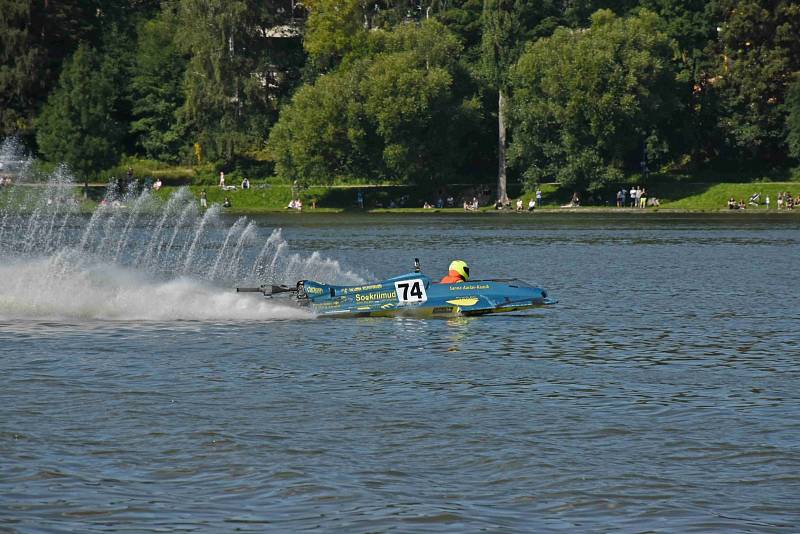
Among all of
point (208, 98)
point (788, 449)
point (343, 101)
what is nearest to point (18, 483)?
point (788, 449)

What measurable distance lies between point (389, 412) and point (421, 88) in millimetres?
79757

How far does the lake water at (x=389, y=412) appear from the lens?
50.4 feet

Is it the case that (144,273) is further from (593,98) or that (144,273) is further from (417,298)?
(593,98)

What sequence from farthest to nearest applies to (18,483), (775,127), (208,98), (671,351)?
(208,98) < (775,127) < (671,351) < (18,483)

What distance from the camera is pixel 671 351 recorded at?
2784cm

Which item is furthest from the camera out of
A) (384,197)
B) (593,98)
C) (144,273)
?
(384,197)

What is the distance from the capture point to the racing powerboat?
32188 mm

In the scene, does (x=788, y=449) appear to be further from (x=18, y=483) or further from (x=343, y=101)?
(x=343, y=101)

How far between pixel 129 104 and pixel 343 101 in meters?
25.5

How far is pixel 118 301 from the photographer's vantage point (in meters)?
34.2

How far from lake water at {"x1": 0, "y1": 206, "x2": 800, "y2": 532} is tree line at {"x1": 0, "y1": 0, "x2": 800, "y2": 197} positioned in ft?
184

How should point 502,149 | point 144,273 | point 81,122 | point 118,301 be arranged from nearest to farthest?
point 118,301 → point 144,273 → point 502,149 → point 81,122

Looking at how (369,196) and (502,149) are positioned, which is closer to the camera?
(502,149)

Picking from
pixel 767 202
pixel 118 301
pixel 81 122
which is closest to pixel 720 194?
pixel 767 202
